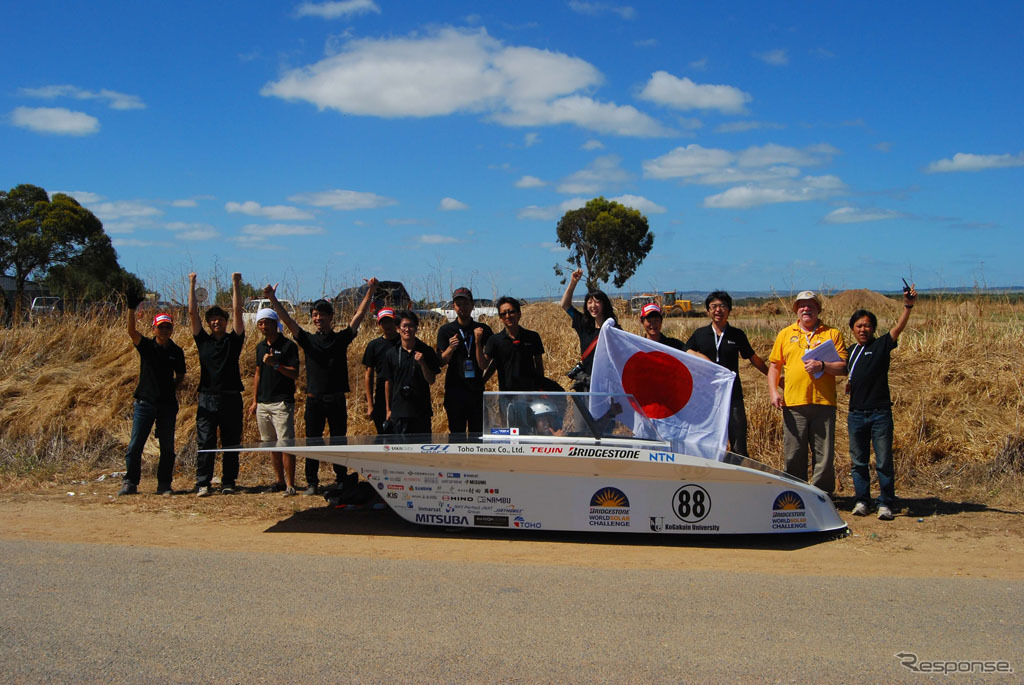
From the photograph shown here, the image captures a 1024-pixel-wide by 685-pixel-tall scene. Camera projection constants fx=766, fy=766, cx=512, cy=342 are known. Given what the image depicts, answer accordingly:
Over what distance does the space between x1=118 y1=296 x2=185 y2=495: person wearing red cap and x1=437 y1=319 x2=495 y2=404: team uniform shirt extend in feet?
10.4

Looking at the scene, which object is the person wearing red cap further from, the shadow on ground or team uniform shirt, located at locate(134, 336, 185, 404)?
the shadow on ground

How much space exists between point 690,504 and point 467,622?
2.58 metres

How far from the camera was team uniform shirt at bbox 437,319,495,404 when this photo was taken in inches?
307

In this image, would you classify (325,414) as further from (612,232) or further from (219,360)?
(612,232)

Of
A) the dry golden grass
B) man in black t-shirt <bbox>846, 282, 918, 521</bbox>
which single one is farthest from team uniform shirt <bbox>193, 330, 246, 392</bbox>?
man in black t-shirt <bbox>846, 282, 918, 521</bbox>

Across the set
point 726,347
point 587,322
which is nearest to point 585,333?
point 587,322

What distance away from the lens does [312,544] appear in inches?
250

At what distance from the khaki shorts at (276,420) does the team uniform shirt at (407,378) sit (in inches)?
51.9

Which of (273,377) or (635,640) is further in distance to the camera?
(273,377)

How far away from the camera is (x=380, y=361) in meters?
7.99

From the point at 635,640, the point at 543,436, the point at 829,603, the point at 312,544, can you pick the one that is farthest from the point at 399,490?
the point at 829,603

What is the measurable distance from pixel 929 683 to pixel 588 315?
15.6ft

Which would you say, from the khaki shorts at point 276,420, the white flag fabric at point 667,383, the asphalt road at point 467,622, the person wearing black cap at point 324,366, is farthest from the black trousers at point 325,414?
the white flag fabric at point 667,383

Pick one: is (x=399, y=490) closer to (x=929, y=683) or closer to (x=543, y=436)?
(x=543, y=436)
